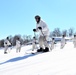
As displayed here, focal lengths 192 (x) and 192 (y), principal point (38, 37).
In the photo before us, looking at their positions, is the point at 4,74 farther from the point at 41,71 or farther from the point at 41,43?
the point at 41,43

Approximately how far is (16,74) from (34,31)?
14.9 feet

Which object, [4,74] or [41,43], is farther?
[41,43]

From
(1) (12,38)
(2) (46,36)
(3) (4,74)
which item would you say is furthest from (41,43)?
(1) (12,38)

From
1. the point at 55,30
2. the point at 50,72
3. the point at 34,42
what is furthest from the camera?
the point at 55,30

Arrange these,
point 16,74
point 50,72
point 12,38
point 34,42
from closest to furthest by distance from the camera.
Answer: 1. point 50,72
2. point 16,74
3. point 34,42
4. point 12,38

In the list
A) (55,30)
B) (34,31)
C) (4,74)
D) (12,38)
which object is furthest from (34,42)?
(12,38)

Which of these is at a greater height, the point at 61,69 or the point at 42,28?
the point at 42,28

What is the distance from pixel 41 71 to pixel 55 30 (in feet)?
311

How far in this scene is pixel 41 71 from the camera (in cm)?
447

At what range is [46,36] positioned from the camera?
8648 mm

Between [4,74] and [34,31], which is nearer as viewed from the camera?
[4,74]

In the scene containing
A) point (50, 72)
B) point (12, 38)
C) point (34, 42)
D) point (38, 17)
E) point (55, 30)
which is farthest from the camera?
point (12, 38)

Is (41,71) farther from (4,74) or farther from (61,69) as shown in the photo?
(4,74)

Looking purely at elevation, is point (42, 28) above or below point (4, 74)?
above
